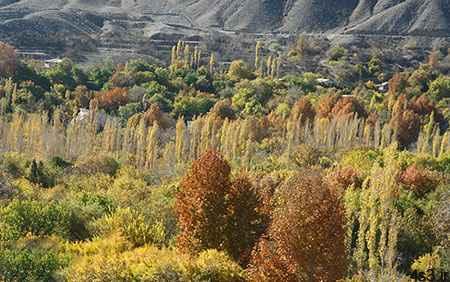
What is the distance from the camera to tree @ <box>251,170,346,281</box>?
19422 mm

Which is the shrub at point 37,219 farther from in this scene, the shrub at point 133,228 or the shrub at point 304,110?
the shrub at point 304,110

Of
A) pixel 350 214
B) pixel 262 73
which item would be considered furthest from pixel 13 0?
pixel 350 214

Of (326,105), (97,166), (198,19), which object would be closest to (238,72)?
(326,105)

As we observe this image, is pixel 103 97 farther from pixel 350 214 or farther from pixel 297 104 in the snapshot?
pixel 350 214

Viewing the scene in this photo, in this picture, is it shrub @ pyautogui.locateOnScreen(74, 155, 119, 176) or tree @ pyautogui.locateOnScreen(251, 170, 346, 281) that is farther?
shrub @ pyautogui.locateOnScreen(74, 155, 119, 176)

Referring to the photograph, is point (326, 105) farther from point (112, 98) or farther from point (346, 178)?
point (346, 178)

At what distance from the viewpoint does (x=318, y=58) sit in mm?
106812

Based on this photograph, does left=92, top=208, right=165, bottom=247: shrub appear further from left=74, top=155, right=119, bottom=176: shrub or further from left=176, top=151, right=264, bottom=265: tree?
left=74, top=155, right=119, bottom=176: shrub

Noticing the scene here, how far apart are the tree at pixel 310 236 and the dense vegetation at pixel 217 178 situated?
4cm

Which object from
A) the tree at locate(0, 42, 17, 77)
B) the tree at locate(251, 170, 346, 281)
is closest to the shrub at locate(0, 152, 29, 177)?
the tree at locate(251, 170, 346, 281)

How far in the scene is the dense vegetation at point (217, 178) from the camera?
2075 cm

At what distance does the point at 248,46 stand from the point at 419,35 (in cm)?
3263

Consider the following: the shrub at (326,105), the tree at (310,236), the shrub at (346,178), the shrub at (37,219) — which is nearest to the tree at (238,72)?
the shrub at (326,105)

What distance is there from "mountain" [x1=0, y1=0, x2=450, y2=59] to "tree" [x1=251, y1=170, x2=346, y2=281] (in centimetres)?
8956
